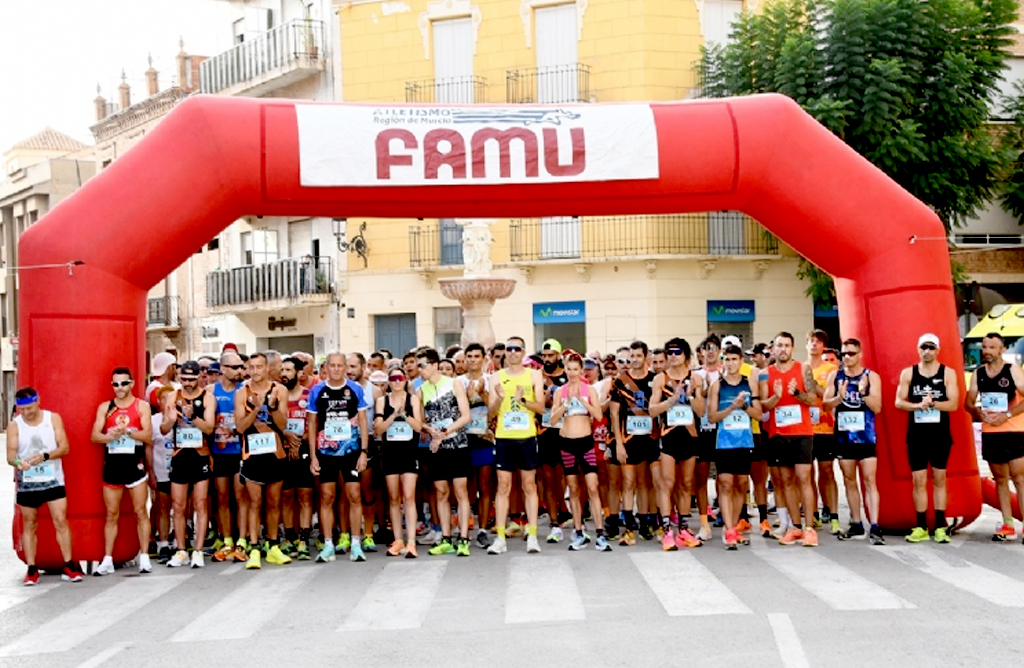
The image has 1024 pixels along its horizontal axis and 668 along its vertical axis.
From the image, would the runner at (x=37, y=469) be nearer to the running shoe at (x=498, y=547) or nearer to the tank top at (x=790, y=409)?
the running shoe at (x=498, y=547)

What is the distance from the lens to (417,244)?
29.5 m

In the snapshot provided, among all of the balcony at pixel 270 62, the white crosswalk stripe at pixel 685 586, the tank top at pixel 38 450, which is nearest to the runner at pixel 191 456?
the tank top at pixel 38 450

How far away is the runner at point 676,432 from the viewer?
1106 cm

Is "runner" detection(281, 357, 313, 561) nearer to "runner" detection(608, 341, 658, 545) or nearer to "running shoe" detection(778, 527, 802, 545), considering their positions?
"runner" detection(608, 341, 658, 545)

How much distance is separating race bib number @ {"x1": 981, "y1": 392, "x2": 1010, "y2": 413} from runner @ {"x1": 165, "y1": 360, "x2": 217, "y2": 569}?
693 centimetres

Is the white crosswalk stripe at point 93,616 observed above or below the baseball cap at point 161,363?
below

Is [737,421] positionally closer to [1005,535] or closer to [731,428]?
[731,428]

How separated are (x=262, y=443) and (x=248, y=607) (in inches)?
92.6

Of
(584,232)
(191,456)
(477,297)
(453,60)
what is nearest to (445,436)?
(191,456)

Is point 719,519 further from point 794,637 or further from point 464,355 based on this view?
point 794,637

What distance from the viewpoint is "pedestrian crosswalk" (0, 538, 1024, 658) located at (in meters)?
7.98

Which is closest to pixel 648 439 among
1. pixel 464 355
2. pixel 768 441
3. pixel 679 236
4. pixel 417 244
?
pixel 768 441

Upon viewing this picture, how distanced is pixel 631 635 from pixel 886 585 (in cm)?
243

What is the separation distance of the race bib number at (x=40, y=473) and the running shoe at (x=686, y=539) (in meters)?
5.44
